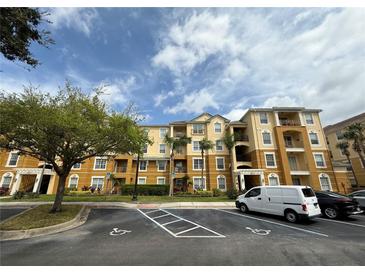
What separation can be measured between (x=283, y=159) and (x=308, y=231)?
71.5ft

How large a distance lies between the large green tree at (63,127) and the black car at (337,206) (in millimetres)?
13482

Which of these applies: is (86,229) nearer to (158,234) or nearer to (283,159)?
(158,234)

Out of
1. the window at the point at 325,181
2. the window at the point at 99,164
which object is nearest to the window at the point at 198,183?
the window at the point at 99,164

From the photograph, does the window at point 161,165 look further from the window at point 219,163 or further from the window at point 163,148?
the window at point 219,163

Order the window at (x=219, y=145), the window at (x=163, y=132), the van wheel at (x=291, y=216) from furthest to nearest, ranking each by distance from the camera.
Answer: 1. the window at (x=163, y=132)
2. the window at (x=219, y=145)
3. the van wheel at (x=291, y=216)

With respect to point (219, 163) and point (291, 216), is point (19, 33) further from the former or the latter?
point (219, 163)

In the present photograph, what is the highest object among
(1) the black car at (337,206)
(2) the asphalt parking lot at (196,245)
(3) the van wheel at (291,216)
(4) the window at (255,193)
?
(4) the window at (255,193)

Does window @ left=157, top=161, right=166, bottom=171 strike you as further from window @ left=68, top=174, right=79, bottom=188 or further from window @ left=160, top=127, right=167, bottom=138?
window @ left=68, top=174, right=79, bottom=188

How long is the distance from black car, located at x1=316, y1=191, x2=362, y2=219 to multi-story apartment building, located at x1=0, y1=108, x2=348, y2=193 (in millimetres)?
14726

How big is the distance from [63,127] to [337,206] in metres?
17.4

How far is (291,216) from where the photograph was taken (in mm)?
10188

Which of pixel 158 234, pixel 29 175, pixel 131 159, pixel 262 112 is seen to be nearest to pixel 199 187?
pixel 131 159

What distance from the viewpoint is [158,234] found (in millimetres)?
7875

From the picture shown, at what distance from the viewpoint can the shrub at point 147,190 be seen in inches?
1039
